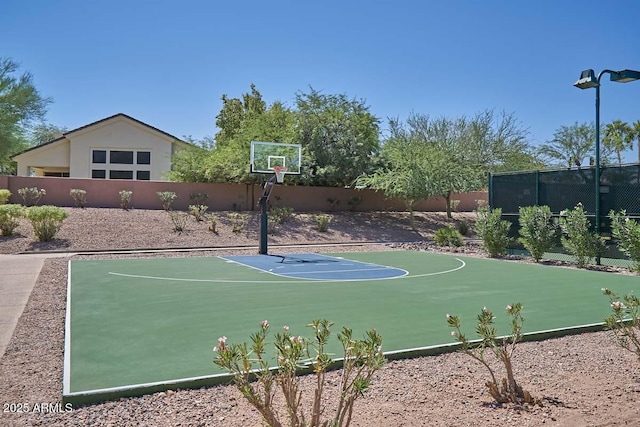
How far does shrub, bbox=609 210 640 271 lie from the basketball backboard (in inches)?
431

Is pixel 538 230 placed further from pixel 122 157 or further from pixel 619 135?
pixel 619 135

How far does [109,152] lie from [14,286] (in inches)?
1022

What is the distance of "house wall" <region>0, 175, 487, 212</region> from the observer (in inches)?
979

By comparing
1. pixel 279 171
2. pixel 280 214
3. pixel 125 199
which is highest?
pixel 279 171

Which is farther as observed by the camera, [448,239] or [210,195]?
[210,195]

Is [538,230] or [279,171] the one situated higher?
[279,171]

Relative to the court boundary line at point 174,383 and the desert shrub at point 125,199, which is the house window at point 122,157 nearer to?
the desert shrub at point 125,199

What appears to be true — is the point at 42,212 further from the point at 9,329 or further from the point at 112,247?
the point at 9,329

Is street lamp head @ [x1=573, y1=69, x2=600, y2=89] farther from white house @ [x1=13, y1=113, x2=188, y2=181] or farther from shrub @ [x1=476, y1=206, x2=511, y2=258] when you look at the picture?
white house @ [x1=13, y1=113, x2=188, y2=181]

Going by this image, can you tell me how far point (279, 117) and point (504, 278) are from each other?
20.0 metres

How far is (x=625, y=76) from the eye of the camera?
544 inches

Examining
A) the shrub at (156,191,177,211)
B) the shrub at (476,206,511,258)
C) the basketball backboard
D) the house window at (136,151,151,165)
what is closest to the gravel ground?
the shrub at (476,206,511,258)

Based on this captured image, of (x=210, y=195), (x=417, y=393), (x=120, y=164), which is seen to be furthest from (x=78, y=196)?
(x=417, y=393)

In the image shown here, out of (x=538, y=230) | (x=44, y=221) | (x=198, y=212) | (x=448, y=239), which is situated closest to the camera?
(x=538, y=230)
